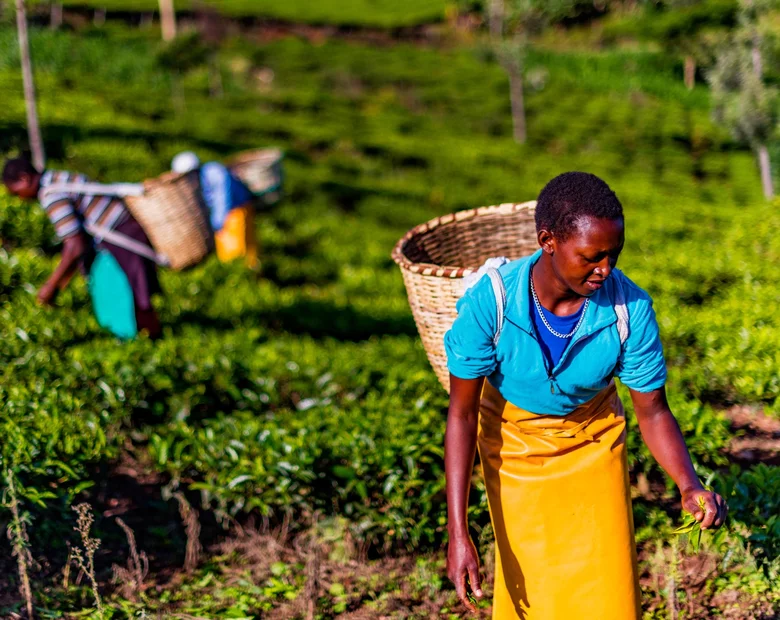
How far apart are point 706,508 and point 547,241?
0.80 m

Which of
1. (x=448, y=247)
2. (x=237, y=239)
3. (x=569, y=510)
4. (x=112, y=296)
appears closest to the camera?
(x=569, y=510)

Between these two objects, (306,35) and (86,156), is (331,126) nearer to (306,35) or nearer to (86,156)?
(86,156)

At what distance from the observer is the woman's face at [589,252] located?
2.05m

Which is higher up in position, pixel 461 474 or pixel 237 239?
pixel 461 474

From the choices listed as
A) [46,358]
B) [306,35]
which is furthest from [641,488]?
[306,35]

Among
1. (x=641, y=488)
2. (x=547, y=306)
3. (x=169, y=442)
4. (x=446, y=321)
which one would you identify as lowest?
(x=641, y=488)

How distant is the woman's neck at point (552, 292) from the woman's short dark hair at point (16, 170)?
3.63 m

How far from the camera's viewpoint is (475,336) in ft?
7.32

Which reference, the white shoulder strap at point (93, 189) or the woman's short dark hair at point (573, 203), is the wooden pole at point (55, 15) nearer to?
the white shoulder strap at point (93, 189)

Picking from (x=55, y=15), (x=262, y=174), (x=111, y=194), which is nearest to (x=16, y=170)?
(x=111, y=194)

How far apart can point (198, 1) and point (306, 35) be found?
550 centimetres

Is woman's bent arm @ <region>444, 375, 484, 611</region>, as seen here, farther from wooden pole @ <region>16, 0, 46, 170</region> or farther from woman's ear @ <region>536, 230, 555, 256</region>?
wooden pole @ <region>16, 0, 46, 170</region>

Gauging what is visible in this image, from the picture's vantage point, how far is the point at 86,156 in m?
11.9

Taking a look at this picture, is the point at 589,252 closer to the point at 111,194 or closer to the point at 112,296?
the point at 111,194
